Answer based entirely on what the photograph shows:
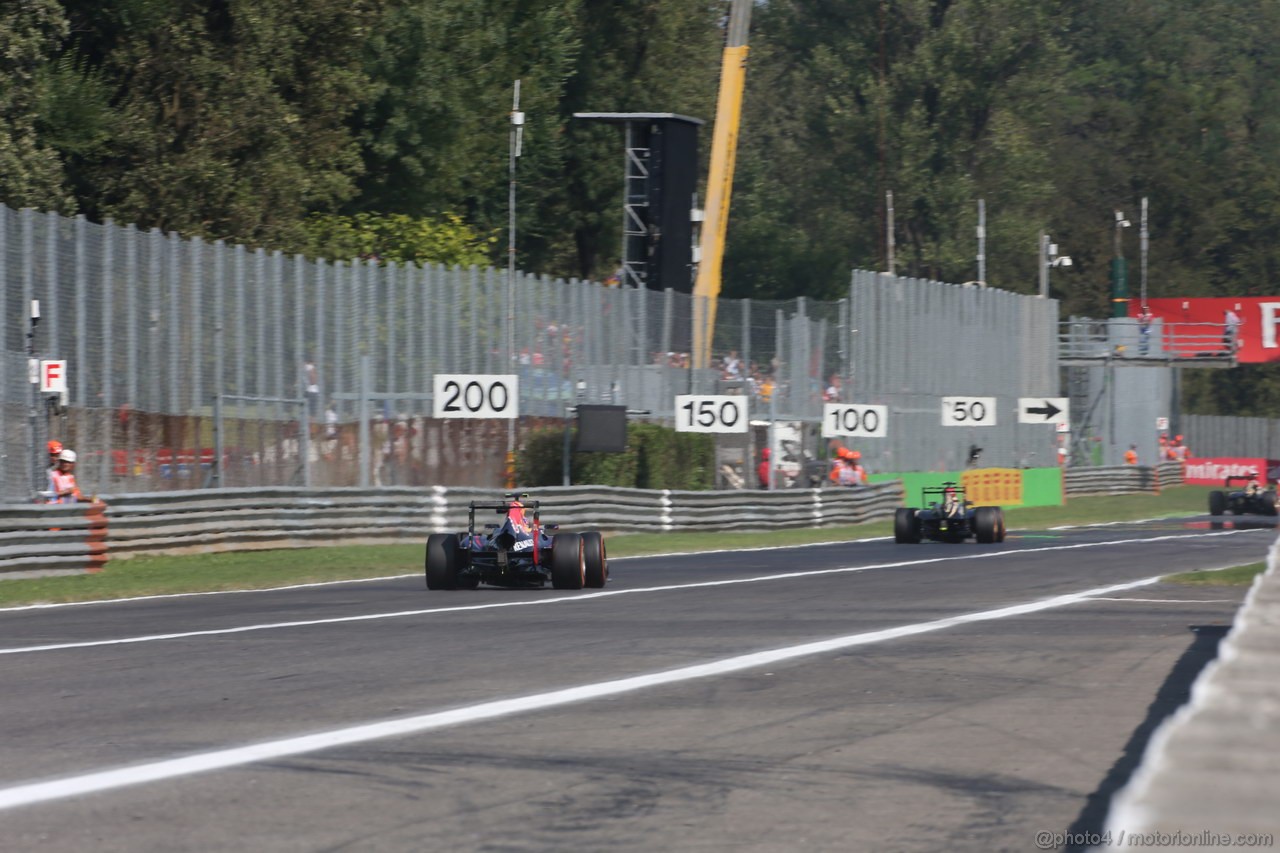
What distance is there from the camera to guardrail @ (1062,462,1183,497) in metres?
55.4

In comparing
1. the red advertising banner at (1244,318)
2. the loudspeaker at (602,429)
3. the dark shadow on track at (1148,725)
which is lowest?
the dark shadow on track at (1148,725)

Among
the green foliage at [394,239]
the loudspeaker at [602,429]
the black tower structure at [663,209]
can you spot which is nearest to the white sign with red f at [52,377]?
the loudspeaker at [602,429]

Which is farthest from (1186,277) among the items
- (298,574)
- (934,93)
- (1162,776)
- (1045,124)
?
(1162,776)

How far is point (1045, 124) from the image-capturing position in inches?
3307

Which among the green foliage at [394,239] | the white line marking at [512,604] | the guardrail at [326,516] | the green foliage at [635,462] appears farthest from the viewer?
the green foliage at [394,239]

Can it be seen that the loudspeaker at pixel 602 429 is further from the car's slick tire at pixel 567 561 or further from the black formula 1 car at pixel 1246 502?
the black formula 1 car at pixel 1246 502

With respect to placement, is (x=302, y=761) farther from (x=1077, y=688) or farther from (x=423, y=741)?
(x=1077, y=688)

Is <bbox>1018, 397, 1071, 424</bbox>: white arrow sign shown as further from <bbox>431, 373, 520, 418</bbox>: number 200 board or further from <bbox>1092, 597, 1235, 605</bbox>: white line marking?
<bbox>1092, 597, 1235, 605</bbox>: white line marking

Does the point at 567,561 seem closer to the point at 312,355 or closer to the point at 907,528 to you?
the point at 312,355

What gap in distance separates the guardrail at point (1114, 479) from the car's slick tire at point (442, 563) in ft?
122

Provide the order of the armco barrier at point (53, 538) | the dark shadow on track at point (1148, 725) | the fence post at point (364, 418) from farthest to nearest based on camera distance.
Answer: the fence post at point (364, 418), the armco barrier at point (53, 538), the dark shadow on track at point (1148, 725)

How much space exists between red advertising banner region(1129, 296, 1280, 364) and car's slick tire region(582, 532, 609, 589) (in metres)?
52.6

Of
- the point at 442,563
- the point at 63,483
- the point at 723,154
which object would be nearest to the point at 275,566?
the point at 63,483

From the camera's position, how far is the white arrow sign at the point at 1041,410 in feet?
154
